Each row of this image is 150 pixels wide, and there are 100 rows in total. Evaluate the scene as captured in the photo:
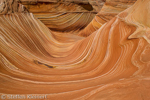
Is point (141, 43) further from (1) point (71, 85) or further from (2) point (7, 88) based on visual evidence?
(2) point (7, 88)

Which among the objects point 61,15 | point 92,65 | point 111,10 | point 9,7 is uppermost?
point 61,15

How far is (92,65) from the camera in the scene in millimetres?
798

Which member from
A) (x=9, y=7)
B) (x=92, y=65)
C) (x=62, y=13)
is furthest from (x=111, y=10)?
(x=92, y=65)

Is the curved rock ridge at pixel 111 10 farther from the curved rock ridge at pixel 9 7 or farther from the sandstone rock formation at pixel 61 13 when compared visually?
the curved rock ridge at pixel 9 7

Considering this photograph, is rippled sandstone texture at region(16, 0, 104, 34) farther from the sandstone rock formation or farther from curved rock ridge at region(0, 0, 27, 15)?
curved rock ridge at region(0, 0, 27, 15)

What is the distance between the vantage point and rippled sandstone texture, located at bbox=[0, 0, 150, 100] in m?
0.50

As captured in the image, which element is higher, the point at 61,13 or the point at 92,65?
the point at 61,13

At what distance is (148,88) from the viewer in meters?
0.44

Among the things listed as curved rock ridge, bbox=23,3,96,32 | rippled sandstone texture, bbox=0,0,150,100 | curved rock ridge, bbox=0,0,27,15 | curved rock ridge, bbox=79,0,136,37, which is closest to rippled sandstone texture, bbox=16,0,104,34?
curved rock ridge, bbox=23,3,96,32

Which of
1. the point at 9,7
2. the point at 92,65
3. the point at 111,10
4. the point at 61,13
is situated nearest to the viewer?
the point at 92,65

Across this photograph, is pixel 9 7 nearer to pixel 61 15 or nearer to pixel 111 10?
pixel 61 15

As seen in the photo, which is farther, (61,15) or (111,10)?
(61,15)

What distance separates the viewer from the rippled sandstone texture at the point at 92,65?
19.6 inches

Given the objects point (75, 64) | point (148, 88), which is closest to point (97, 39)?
point (75, 64)
